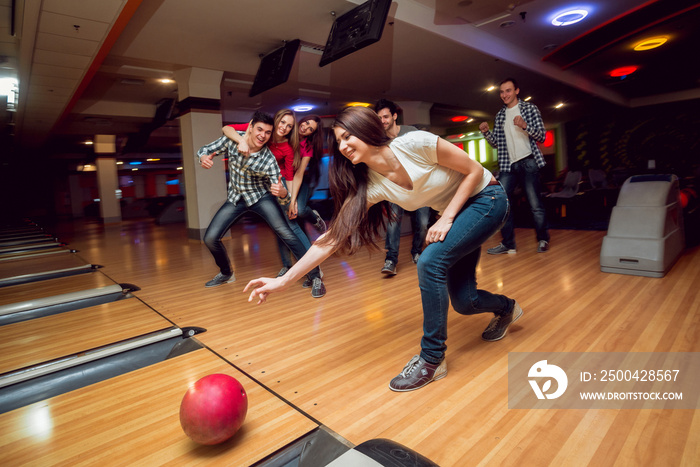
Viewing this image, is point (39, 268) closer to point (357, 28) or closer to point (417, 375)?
point (357, 28)

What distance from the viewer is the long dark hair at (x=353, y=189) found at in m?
1.36

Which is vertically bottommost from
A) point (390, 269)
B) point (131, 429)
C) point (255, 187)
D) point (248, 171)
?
point (131, 429)

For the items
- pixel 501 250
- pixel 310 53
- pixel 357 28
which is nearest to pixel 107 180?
pixel 310 53

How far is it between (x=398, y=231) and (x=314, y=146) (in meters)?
0.97

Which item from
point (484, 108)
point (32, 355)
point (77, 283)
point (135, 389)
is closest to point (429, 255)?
point (135, 389)

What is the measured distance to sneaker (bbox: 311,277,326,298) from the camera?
2709 mm

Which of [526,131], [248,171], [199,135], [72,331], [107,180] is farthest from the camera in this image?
[107,180]

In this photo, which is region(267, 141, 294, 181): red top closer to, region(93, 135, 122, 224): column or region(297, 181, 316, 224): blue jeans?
region(297, 181, 316, 224): blue jeans

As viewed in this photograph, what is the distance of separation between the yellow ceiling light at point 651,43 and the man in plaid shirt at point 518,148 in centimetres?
494

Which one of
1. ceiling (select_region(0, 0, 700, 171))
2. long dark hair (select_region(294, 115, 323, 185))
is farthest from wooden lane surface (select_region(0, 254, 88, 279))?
long dark hair (select_region(294, 115, 323, 185))

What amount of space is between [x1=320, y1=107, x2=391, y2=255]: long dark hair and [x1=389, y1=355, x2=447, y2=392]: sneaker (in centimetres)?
49

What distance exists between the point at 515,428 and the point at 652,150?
44.4 feet

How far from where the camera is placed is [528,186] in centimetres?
358
